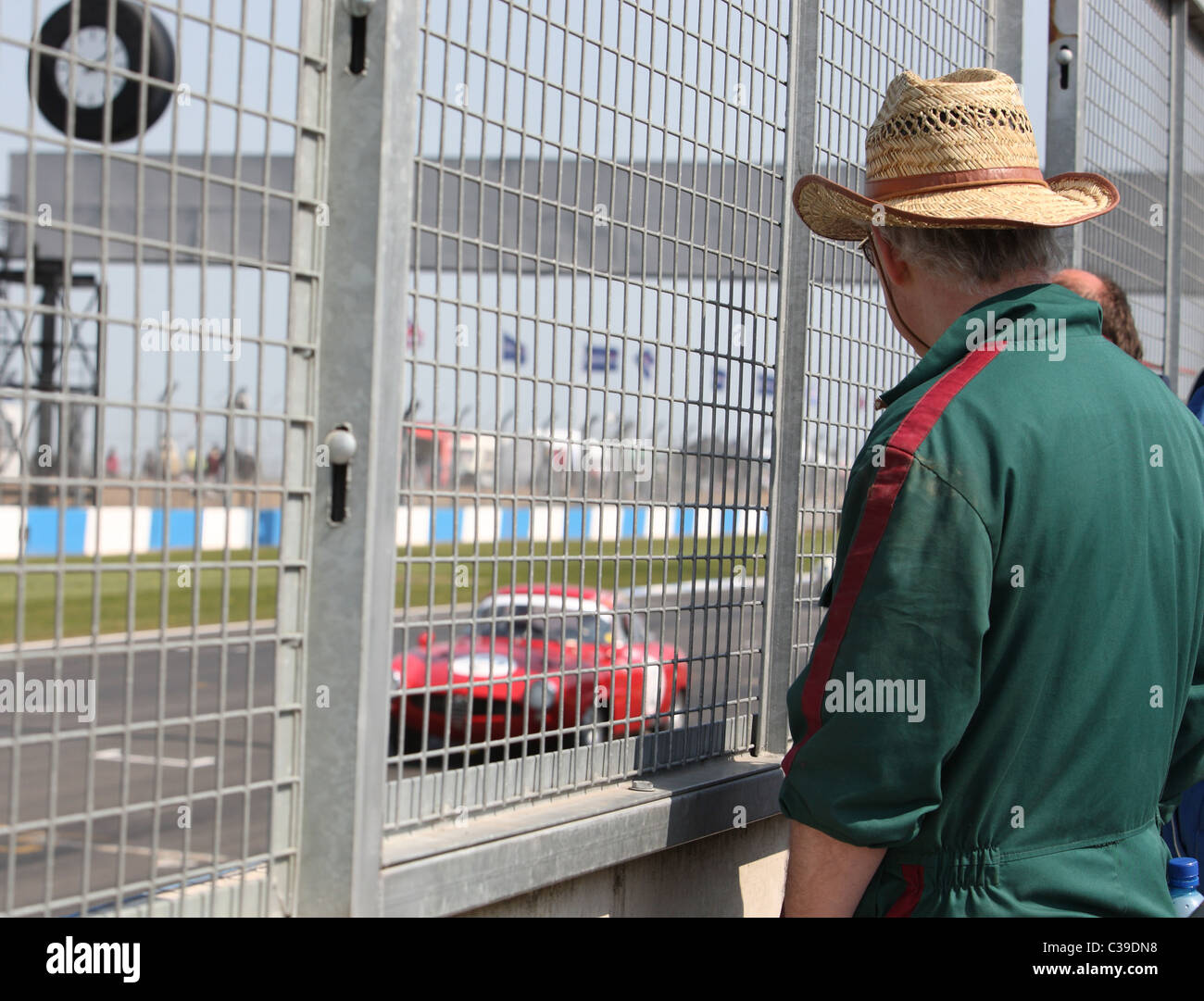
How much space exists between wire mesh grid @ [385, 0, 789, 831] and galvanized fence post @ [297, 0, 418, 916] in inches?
4.4

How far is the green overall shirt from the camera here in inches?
76.6

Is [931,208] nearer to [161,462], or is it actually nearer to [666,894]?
[161,462]

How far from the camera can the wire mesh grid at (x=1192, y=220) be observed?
22.2ft

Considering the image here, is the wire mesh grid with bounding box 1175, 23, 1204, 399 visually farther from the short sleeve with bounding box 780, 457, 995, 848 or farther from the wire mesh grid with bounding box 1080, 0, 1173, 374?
the short sleeve with bounding box 780, 457, 995, 848

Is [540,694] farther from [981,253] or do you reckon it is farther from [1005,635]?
[981,253]

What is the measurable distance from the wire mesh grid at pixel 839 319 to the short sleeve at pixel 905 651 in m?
1.37

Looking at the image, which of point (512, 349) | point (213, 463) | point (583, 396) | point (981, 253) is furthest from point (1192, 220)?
point (213, 463)

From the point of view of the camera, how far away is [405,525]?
2.23m

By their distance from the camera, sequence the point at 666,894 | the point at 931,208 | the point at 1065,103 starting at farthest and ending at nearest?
the point at 1065,103, the point at 666,894, the point at 931,208

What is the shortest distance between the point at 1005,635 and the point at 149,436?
131cm

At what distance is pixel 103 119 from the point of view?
171 cm

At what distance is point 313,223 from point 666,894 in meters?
1.71
